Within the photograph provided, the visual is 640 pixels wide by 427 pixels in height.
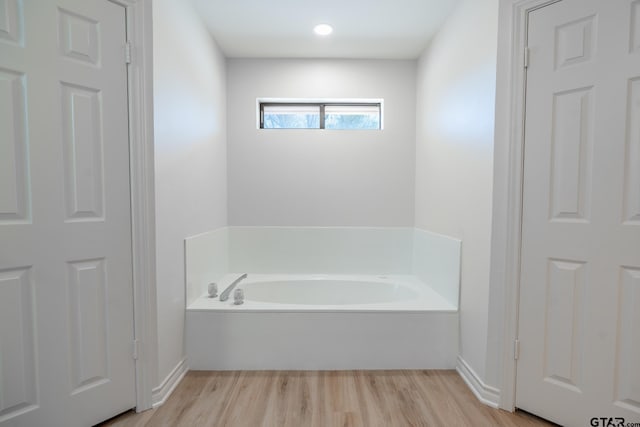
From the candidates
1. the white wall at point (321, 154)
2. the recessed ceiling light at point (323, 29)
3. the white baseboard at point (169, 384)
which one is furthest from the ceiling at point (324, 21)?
the white baseboard at point (169, 384)

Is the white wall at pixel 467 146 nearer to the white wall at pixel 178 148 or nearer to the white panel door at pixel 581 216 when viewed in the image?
the white panel door at pixel 581 216

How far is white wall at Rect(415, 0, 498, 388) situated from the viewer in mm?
1640

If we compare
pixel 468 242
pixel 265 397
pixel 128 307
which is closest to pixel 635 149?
pixel 468 242

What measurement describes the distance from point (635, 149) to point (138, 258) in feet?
7.72

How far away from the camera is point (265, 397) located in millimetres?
1671

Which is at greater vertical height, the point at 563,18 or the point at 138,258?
the point at 563,18

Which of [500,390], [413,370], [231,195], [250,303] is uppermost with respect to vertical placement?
[231,195]

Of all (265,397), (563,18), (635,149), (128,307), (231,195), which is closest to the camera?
(635,149)

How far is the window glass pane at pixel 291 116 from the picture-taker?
115 inches

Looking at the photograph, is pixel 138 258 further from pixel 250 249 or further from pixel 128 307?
pixel 250 249

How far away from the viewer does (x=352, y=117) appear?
2930 mm

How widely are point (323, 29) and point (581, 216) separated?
6.82 feet

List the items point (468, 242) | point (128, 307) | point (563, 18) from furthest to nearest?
point (468, 242)
point (128, 307)
point (563, 18)

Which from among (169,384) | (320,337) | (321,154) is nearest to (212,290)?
(169,384)
